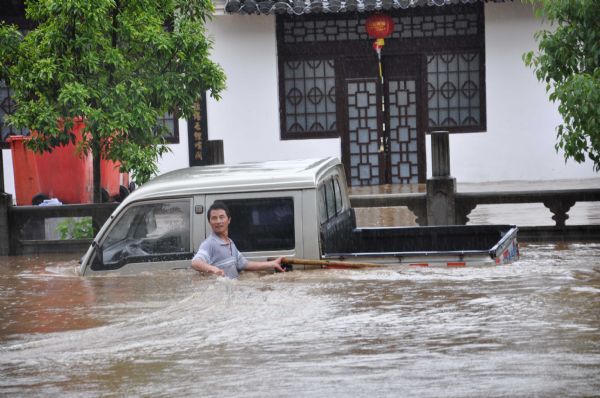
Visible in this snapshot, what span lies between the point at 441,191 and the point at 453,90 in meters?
8.16

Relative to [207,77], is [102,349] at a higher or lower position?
lower

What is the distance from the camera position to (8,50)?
49.1 feet

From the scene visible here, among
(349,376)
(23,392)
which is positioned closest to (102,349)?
(23,392)

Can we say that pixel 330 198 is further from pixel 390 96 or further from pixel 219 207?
pixel 390 96

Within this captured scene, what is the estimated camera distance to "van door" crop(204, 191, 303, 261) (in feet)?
34.4

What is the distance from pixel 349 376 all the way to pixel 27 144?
8687mm

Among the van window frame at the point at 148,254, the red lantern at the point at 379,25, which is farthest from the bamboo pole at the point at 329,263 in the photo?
the red lantern at the point at 379,25

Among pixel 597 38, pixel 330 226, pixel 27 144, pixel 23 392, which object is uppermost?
pixel 597 38

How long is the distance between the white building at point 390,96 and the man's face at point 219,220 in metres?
12.4

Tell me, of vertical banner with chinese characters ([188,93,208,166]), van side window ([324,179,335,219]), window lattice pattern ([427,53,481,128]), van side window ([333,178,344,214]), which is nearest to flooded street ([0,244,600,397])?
van side window ([324,179,335,219])

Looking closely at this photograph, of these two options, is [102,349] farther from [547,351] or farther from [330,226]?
[547,351]

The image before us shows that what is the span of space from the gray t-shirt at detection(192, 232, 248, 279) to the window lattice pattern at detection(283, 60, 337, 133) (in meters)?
12.6

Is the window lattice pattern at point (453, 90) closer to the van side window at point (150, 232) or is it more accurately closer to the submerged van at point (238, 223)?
the submerged van at point (238, 223)

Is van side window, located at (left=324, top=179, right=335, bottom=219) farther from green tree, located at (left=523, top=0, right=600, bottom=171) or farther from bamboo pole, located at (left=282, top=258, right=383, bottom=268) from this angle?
green tree, located at (left=523, top=0, right=600, bottom=171)
